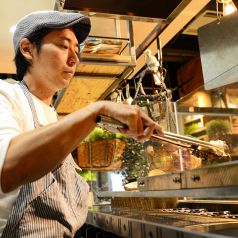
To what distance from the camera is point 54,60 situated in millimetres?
1241

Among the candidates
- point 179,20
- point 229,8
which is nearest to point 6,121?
point 229,8

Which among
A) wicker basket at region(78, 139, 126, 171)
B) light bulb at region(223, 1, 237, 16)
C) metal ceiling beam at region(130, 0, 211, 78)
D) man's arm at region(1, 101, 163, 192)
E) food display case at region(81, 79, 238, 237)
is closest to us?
man's arm at region(1, 101, 163, 192)

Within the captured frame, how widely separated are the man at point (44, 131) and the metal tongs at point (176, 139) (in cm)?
2

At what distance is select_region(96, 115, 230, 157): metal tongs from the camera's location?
2.99ft

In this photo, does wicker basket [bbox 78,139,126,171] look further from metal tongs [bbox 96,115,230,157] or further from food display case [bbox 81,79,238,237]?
metal tongs [bbox 96,115,230,157]

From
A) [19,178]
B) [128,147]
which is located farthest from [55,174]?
[128,147]

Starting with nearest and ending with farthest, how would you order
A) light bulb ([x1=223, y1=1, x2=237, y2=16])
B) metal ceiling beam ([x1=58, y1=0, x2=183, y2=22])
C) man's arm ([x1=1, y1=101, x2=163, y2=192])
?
man's arm ([x1=1, y1=101, x2=163, y2=192]) → metal ceiling beam ([x1=58, y1=0, x2=183, y2=22]) → light bulb ([x1=223, y1=1, x2=237, y2=16])

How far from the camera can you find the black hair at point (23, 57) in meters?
1.25

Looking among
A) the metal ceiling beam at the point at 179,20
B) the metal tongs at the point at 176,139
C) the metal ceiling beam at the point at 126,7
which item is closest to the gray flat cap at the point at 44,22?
the metal tongs at the point at 176,139

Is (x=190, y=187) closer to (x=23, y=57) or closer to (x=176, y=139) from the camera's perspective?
(x=176, y=139)

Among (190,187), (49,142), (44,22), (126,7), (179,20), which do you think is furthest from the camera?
(179,20)

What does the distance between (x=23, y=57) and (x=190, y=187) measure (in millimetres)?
828

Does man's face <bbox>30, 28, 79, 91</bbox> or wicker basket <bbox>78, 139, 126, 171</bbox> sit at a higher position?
man's face <bbox>30, 28, 79, 91</bbox>

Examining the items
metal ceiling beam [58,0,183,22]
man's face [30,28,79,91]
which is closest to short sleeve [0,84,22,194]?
man's face [30,28,79,91]
